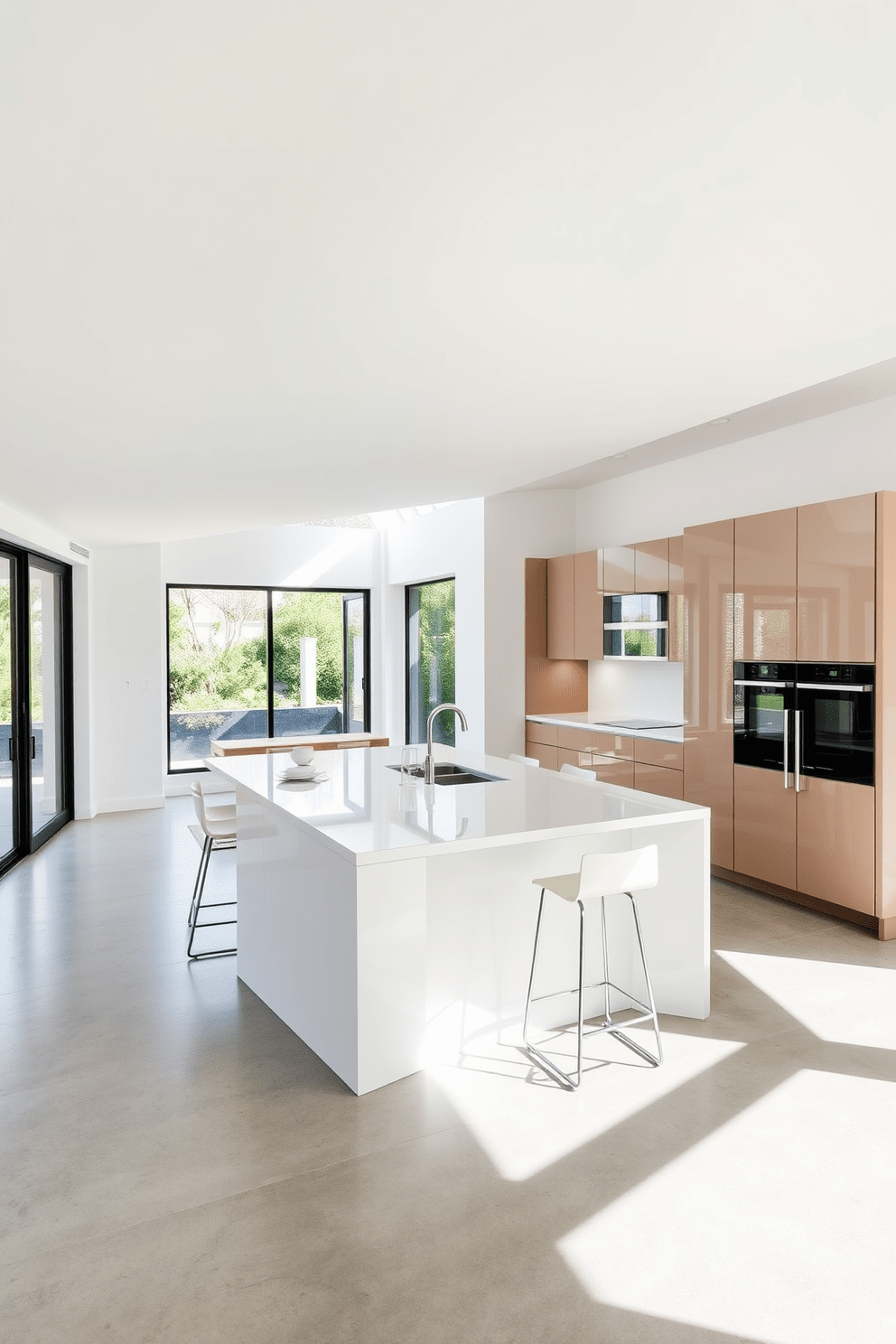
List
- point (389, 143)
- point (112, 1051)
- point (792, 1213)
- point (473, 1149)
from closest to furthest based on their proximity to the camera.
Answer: point (389, 143), point (792, 1213), point (473, 1149), point (112, 1051)

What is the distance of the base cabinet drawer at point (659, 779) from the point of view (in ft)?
18.5

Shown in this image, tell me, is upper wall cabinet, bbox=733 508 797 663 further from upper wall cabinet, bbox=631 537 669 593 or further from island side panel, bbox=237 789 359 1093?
island side panel, bbox=237 789 359 1093

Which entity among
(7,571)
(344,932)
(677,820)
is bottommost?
(344,932)

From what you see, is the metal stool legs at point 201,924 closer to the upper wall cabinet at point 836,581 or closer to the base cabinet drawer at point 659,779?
the base cabinet drawer at point 659,779

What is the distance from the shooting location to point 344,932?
2889mm

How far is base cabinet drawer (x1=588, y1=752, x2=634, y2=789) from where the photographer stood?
607 centimetres

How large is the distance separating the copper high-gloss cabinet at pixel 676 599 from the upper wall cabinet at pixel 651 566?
0.04 metres

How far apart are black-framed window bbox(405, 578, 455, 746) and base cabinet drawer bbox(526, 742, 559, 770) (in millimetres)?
1280

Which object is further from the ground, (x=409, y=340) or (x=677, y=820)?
(x=409, y=340)

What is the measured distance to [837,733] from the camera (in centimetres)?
455

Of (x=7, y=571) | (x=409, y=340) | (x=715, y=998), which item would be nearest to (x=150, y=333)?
(x=409, y=340)

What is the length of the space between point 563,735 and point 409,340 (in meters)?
4.66

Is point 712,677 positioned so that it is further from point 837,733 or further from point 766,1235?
point 766,1235

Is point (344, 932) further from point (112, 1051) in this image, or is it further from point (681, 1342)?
point (681, 1342)
